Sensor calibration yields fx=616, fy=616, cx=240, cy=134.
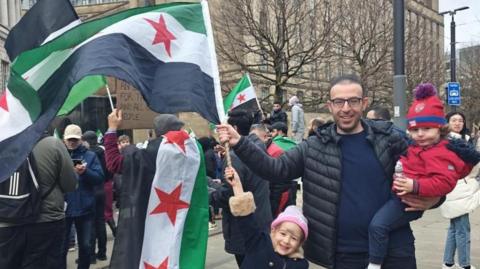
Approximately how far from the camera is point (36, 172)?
5.29m

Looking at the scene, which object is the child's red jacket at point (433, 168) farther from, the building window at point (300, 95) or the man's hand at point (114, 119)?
the building window at point (300, 95)

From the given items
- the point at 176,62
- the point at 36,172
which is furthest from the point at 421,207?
the point at 36,172

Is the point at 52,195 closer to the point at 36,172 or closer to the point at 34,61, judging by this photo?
the point at 36,172

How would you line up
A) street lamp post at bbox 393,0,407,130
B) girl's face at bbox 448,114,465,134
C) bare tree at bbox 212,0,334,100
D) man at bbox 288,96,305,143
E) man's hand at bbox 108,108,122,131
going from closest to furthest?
man's hand at bbox 108,108,122,131, girl's face at bbox 448,114,465,134, street lamp post at bbox 393,0,407,130, man at bbox 288,96,305,143, bare tree at bbox 212,0,334,100

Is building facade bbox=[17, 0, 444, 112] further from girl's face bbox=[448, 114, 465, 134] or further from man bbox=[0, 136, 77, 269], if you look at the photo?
man bbox=[0, 136, 77, 269]

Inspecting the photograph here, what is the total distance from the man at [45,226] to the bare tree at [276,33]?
52.5 feet

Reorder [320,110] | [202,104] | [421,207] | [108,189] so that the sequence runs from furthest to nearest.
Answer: [320,110] → [108,189] → [202,104] → [421,207]

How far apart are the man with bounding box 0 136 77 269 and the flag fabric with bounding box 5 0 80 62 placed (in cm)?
154

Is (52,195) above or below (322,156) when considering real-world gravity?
below

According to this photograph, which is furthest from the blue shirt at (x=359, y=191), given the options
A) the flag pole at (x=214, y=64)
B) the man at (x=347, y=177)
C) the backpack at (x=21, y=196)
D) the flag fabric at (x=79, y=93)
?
the backpack at (x=21, y=196)

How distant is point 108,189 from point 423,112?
640cm

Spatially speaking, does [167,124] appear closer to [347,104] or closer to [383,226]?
[347,104]

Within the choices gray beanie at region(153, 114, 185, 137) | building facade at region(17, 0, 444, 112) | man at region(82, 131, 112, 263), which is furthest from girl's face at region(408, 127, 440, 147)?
building facade at region(17, 0, 444, 112)

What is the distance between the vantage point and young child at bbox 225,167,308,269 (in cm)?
353
